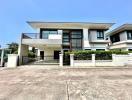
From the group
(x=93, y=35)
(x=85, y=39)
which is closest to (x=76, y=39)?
(x=85, y=39)

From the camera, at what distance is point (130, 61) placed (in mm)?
15281

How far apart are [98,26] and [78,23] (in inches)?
166

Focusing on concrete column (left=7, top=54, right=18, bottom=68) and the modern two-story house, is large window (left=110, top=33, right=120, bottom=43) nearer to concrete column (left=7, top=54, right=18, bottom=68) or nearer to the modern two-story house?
the modern two-story house

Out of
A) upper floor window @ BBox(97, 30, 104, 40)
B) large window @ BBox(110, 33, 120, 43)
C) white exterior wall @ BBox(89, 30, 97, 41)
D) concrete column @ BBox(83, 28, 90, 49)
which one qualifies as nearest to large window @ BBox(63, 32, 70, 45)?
concrete column @ BBox(83, 28, 90, 49)

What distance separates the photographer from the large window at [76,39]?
2172 cm

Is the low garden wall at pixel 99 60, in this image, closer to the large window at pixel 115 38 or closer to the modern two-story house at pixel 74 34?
the modern two-story house at pixel 74 34

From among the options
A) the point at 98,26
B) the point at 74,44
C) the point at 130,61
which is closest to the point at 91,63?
the point at 130,61

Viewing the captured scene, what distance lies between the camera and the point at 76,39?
72.1 feet

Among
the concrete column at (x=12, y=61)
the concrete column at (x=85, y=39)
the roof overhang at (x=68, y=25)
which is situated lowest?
the concrete column at (x=12, y=61)

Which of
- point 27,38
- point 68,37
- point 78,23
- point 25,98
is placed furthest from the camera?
point 68,37

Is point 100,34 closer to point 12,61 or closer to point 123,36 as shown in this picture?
point 123,36

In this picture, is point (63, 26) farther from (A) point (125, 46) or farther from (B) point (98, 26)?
(A) point (125, 46)

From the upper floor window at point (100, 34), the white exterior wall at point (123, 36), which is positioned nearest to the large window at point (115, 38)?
the white exterior wall at point (123, 36)

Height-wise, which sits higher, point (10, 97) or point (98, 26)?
point (98, 26)
